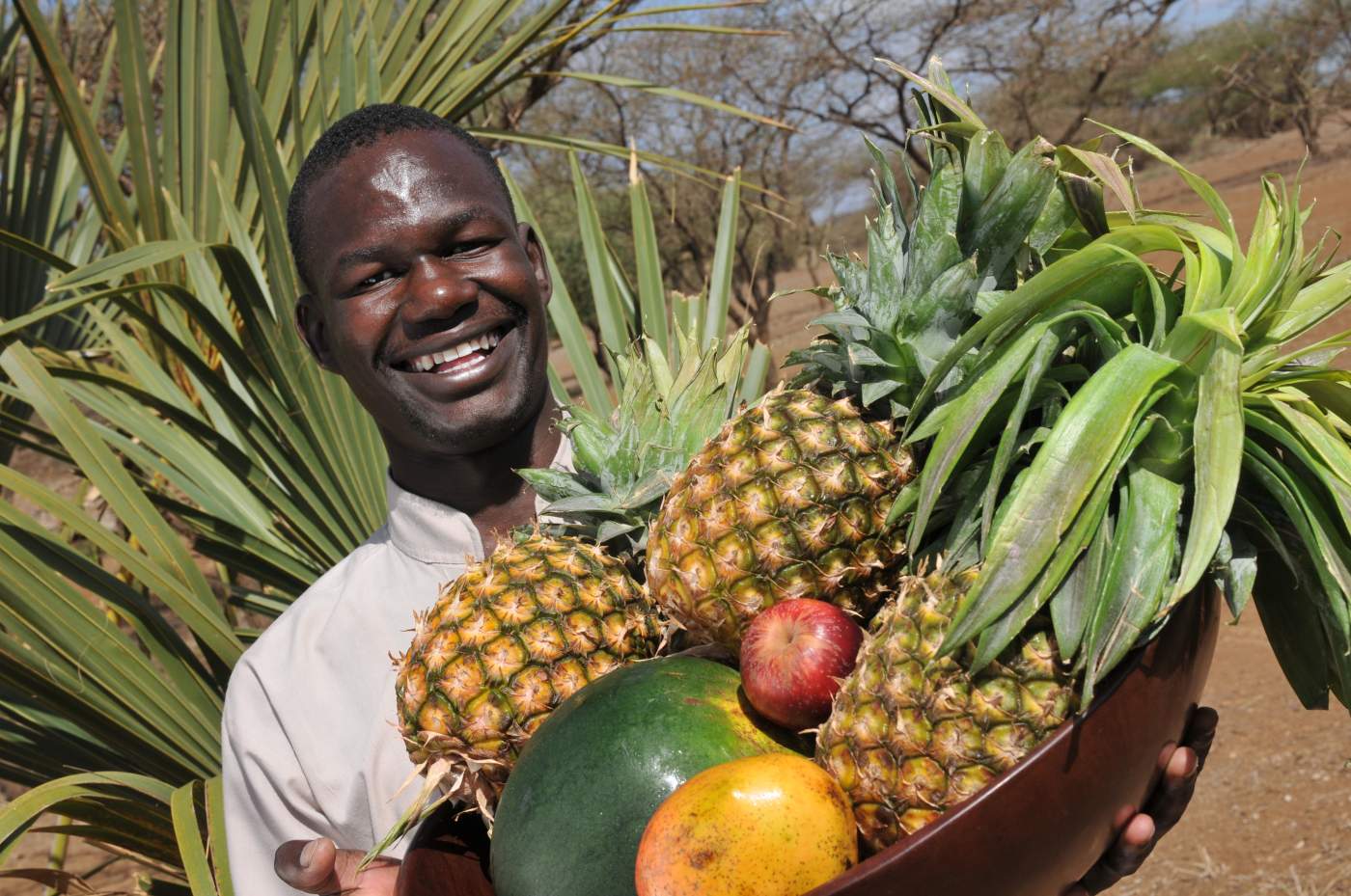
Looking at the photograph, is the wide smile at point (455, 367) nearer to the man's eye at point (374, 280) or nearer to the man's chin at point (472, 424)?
the man's chin at point (472, 424)

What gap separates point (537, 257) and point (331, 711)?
1.09 metres

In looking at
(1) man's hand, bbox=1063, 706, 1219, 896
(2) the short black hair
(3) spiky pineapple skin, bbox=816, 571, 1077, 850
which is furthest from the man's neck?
(1) man's hand, bbox=1063, 706, 1219, 896

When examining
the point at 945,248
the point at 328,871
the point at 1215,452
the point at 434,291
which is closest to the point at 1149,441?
the point at 1215,452

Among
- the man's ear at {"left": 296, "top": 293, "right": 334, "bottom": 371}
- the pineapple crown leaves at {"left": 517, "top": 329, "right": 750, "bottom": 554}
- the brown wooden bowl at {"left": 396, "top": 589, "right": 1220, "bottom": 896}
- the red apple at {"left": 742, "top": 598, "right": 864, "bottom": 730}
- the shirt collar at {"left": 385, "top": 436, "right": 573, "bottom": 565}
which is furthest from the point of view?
the man's ear at {"left": 296, "top": 293, "right": 334, "bottom": 371}

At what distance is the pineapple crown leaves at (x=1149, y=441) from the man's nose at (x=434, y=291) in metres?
1.12

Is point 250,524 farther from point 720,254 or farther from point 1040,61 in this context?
point 1040,61

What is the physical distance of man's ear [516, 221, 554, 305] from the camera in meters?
2.57

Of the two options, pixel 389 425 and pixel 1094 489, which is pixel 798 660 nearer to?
pixel 1094 489

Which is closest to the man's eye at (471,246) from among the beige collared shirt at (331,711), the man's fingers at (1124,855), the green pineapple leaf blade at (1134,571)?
the beige collared shirt at (331,711)

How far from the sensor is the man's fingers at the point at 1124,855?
1190mm

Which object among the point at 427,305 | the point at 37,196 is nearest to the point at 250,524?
the point at 427,305

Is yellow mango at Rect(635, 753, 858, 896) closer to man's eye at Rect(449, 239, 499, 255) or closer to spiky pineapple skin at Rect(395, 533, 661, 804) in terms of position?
spiky pineapple skin at Rect(395, 533, 661, 804)

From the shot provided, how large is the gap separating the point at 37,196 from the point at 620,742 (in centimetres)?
402

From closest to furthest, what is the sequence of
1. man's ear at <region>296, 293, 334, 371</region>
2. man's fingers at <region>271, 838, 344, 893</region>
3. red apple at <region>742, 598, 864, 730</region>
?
red apple at <region>742, 598, 864, 730</region>
man's fingers at <region>271, 838, 344, 893</region>
man's ear at <region>296, 293, 334, 371</region>
